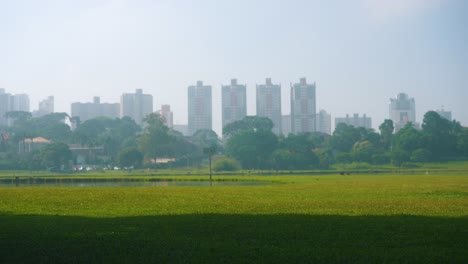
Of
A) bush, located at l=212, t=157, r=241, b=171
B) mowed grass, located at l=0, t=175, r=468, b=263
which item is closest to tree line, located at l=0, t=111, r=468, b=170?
bush, located at l=212, t=157, r=241, b=171

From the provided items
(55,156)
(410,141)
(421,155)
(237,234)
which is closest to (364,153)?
(410,141)

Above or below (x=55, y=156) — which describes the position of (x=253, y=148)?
above

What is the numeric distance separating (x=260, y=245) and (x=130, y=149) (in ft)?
533

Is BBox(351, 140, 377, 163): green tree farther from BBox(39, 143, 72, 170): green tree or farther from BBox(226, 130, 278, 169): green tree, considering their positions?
BBox(39, 143, 72, 170): green tree

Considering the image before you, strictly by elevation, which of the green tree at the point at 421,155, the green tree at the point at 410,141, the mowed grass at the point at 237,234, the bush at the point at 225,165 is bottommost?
the mowed grass at the point at 237,234

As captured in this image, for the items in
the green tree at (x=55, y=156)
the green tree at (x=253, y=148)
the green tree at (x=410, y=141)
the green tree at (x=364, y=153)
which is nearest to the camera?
the green tree at (x=55, y=156)

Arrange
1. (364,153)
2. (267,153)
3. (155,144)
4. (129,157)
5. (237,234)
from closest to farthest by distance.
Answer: (237,234)
(129,157)
(364,153)
(267,153)
(155,144)

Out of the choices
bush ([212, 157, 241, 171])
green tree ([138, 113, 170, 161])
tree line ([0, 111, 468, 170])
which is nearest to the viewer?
bush ([212, 157, 241, 171])

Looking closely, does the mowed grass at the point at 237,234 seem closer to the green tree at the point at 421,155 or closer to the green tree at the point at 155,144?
the green tree at the point at 421,155

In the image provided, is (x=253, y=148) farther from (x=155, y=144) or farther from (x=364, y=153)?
(x=155, y=144)

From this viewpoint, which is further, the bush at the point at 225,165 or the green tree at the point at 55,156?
the green tree at the point at 55,156

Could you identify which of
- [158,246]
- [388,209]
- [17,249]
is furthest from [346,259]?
[388,209]

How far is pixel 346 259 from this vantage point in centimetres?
1644

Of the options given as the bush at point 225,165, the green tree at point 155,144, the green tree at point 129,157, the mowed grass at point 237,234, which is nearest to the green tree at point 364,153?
the bush at point 225,165
